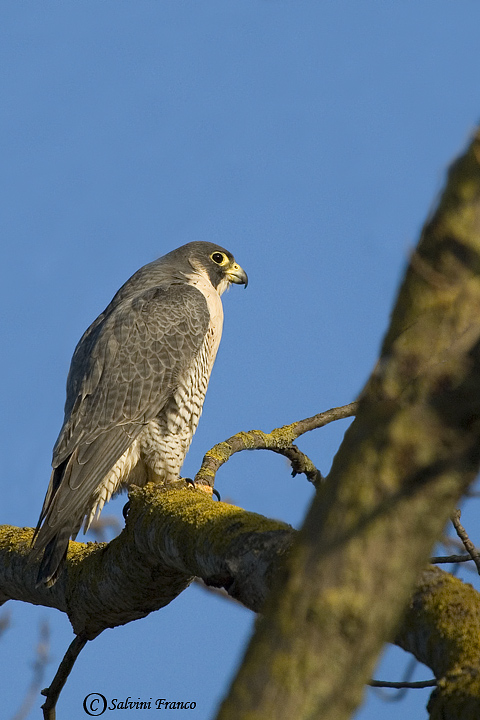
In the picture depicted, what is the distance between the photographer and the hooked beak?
6910 mm

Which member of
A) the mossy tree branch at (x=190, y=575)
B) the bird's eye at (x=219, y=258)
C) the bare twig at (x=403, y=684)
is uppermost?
the bird's eye at (x=219, y=258)

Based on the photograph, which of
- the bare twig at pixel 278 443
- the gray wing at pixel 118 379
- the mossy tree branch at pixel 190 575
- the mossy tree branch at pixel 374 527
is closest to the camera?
the mossy tree branch at pixel 374 527

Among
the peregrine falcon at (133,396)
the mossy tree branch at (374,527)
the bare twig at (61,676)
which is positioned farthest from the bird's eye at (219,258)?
the mossy tree branch at (374,527)

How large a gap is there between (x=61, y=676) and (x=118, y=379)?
199 cm

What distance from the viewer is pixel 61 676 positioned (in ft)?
13.1

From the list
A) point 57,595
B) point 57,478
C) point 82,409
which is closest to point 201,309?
point 82,409

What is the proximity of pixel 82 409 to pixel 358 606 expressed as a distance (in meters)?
4.08

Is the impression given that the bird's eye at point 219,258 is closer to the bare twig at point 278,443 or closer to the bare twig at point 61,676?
the bare twig at point 278,443

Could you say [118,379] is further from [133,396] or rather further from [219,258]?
[219,258]

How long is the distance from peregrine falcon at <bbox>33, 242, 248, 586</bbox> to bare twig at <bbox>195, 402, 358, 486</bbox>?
83 centimetres

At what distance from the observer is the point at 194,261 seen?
22.2 ft

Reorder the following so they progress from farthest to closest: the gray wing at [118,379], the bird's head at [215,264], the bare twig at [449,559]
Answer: the bird's head at [215,264] → the gray wing at [118,379] → the bare twig at [449,559]

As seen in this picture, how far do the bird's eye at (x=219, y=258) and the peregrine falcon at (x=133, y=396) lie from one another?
87cm

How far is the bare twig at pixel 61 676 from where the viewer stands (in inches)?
157
